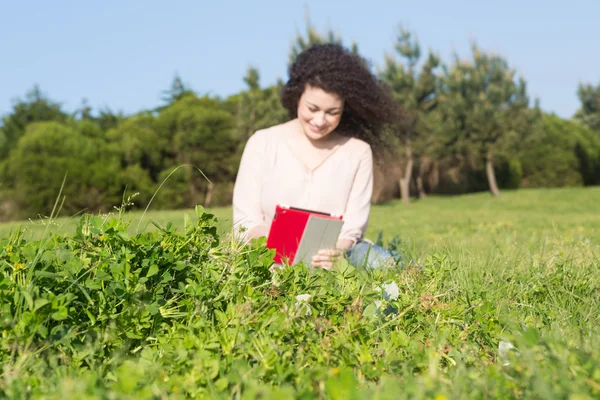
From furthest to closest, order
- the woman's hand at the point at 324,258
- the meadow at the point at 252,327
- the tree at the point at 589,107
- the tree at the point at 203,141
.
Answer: the tree at the point at 589,107 → the tree at the point at 203,141 → the woman's hand at the point at 324,258 → the meadow at the point at 252,327

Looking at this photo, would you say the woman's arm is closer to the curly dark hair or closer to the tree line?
the curly dark hair

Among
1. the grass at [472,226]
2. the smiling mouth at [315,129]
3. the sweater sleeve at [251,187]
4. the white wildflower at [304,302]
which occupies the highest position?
the smiling mouth at [315,129]

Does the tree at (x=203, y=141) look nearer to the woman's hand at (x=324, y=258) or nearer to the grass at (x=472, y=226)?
the grass at (x=472, y=226)

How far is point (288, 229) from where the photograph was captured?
3623 mm

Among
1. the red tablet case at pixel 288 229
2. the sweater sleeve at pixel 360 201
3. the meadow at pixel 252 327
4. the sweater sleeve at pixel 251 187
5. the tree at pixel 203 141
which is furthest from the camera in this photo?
the tree at pixel 203 141

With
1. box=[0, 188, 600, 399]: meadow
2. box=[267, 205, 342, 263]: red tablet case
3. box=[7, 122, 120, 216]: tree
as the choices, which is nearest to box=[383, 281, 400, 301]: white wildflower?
box=[0, 188, 600, 399]: meadow

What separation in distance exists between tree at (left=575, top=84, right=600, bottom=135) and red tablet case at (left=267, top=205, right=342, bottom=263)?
46461 mm

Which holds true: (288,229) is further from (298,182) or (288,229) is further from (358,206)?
(358,206)

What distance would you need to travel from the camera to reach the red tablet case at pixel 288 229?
357cm

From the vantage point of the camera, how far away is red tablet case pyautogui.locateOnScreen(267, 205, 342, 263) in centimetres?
357

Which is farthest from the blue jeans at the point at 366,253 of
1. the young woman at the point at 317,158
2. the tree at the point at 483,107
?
the tree at the point at 483,107

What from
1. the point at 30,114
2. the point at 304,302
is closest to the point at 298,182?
the point at 304,302

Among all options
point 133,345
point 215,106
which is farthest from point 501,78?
point 133,345

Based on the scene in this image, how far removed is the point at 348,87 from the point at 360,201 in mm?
829
